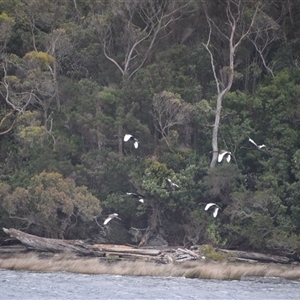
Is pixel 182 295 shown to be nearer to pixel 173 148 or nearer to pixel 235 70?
pixel 173 148

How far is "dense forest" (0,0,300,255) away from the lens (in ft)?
144

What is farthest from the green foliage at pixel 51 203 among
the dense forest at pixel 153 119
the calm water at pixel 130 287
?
the calm water at pixel 130 287

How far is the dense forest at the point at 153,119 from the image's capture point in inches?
1724

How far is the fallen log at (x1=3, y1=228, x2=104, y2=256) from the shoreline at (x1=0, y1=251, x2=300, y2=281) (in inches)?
69.0

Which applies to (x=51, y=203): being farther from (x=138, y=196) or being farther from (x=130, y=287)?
(x=130, y=287)

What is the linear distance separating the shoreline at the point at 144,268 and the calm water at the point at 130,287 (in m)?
0.53

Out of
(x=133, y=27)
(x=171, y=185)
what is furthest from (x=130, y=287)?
(x=133, y=27)

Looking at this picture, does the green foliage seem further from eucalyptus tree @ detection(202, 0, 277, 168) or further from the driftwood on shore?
eucalyptus tree @ detection(202, 0, 277, 168)

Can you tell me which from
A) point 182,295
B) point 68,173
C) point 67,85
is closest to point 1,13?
point 67,85

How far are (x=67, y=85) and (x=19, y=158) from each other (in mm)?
4532

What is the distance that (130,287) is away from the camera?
33312mm

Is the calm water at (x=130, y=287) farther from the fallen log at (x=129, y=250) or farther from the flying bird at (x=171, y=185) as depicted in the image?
the flying bird at (x=171, y=185)

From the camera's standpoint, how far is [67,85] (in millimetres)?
49906

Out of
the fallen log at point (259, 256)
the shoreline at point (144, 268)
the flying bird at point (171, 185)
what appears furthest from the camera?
the flying bird at point (171, 185)
